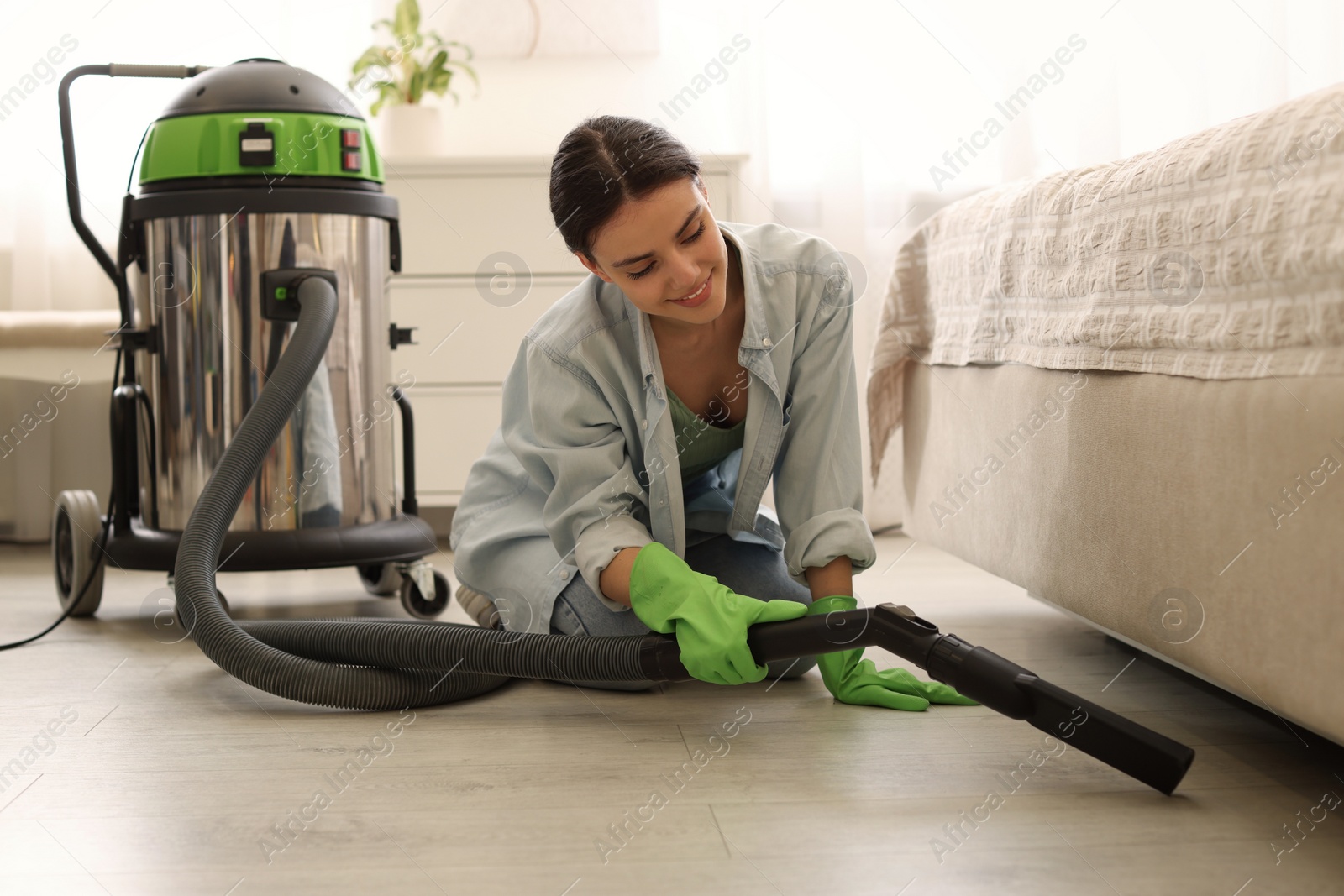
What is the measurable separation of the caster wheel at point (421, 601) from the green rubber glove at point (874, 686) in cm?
70

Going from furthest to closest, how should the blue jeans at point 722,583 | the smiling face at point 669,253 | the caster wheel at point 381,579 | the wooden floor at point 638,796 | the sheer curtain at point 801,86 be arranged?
1. the sheer curtain at point 801,86
2. the caster wheel at point 381,579
3. the blue jeans at point 722,583
4. the smiling face at point 669,253
5. the wooden floor at point 638,796

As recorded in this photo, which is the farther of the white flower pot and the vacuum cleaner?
the white flower pot

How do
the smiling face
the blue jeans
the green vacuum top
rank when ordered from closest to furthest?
1. the smiling face
2. the blue jeans
3. the green vacuum top

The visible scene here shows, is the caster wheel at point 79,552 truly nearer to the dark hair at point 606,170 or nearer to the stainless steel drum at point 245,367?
the stainless steel drum at point 245,367

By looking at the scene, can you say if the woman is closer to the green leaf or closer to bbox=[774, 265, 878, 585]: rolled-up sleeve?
bbox=[774, 265, 878, 585]: rolled-up sleeve

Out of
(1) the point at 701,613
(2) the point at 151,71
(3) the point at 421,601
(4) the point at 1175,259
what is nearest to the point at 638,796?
(1) the point at 701,613

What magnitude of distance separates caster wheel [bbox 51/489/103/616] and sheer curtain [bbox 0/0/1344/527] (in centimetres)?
106

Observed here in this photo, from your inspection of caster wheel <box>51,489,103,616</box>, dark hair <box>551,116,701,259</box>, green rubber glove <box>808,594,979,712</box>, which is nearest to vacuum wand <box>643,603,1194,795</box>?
green rubber glove <box>808,594,979,712</box>

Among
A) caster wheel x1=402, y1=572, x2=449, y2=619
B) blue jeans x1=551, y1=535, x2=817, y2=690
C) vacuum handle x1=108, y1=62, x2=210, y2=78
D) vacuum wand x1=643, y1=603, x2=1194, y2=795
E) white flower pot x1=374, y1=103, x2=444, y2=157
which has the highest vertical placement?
vacuum handle x1=108, y1=62, x2=210, y2=78

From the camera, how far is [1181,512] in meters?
0.98

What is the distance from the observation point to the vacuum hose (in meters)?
1.15

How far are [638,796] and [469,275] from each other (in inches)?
62.5

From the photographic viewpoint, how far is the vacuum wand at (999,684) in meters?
0.93

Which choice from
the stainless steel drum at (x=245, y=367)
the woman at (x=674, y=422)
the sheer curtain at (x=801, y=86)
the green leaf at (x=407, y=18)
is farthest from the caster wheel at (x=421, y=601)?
the green leaf at (x=407, y=18)
